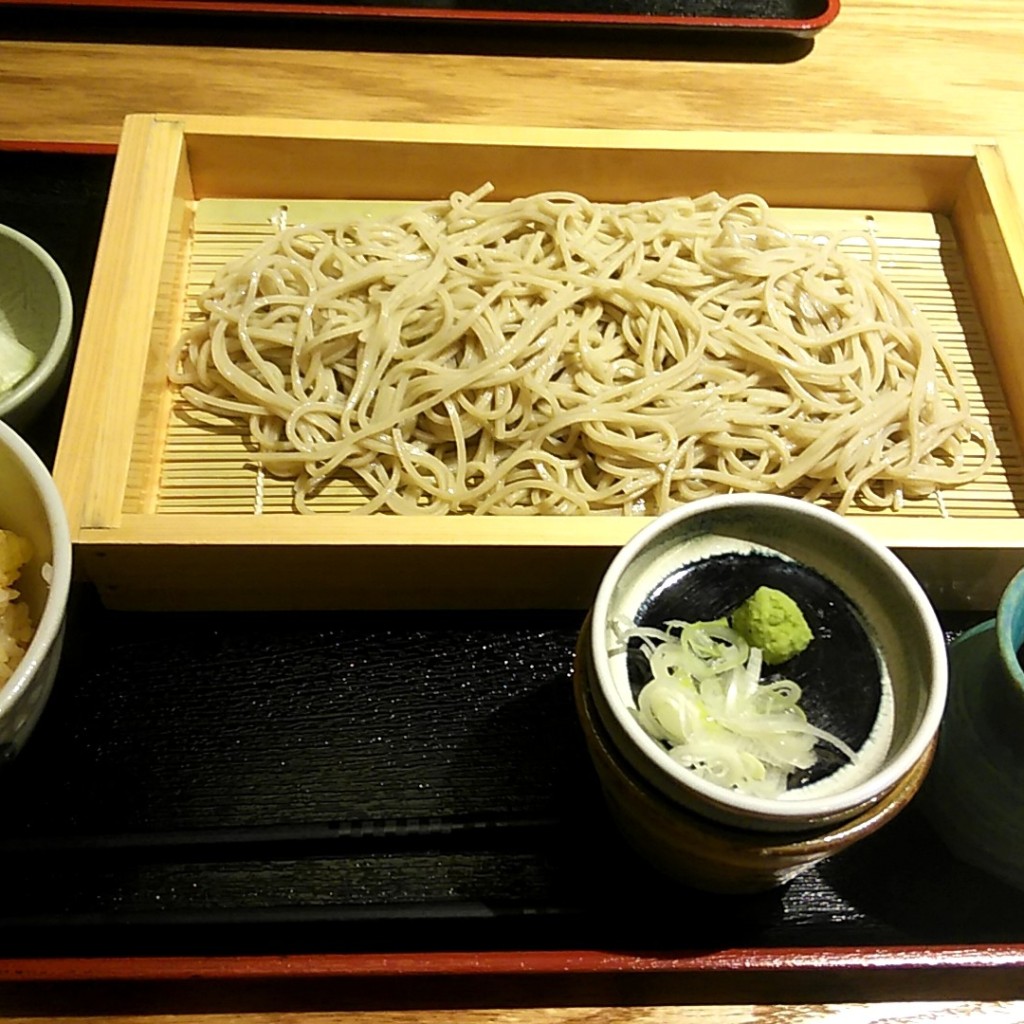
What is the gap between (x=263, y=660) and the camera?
1482 millimetres

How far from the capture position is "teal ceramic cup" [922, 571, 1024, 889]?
119 centimetres

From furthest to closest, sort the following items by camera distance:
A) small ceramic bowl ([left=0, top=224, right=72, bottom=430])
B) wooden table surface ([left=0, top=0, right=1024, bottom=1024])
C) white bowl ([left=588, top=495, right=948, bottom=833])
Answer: wooden table surface ([left=0, top=0, right=1024, bottom=1024]) → small ceramic bowl ([left=0, top=224, right=72, bottom=430]) → white bowl ([left=588, top=495, right=948, bottom=833])

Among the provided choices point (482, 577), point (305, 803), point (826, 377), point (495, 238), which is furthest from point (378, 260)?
point (305, 803)

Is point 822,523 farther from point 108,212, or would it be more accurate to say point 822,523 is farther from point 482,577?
point 108,212

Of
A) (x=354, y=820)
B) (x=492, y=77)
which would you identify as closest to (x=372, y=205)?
(x=492, y=77)

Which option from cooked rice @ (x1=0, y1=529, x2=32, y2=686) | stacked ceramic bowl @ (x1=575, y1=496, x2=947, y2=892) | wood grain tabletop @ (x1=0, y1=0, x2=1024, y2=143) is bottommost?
cooked rice @ (x1=0, y1=529, x2=32, y2=686)

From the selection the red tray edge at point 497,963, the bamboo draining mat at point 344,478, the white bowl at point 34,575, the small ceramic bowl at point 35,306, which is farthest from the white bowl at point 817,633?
the small ceramic bowl at point 35,306

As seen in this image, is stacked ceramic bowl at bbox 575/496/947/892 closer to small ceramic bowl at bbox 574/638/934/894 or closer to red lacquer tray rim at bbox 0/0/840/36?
small ceramic bowl at bbox 574/638/934/894

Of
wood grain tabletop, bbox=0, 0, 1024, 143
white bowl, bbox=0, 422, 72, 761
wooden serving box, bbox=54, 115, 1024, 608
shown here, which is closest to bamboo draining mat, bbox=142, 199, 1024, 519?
wooden serving box, bbox=54, 115, 1024, 608

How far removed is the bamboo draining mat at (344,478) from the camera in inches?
64.7

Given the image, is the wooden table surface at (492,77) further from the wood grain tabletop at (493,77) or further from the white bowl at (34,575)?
the white bowl at (34,575)

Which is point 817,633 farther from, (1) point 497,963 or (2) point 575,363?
(2) point 575,363

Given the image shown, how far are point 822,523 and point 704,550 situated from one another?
0.15m

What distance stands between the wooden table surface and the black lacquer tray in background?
122 centimetres
